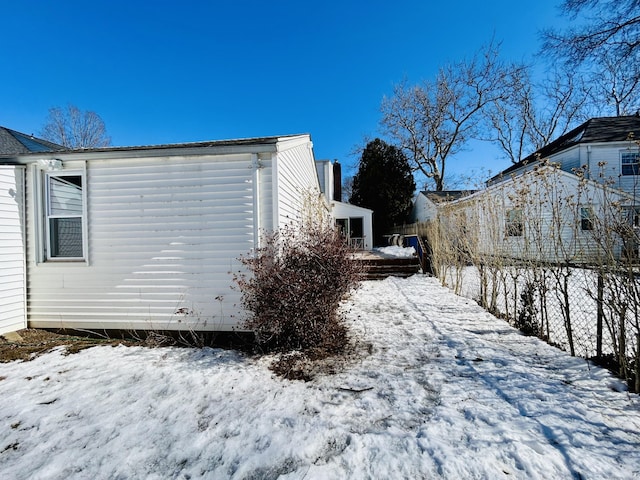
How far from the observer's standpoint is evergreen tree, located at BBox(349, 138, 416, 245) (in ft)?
71.6

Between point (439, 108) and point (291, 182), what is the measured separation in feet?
75.0

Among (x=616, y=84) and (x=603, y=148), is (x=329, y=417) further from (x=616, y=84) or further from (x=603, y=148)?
(x=616, y=84)

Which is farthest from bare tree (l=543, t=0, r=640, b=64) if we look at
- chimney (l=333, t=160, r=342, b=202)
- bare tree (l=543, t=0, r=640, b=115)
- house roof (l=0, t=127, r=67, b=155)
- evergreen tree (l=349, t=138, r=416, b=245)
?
house roof (l=0, t=127, r=67, b=155)

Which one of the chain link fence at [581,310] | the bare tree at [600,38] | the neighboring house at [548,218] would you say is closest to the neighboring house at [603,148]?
the neighboring house at [548,218]

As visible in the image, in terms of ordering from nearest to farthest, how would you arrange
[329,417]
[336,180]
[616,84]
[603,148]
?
[329,417] < [603,148] < [616,84] < [336,180]

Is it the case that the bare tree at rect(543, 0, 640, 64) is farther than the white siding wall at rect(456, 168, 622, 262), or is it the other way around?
the bare tree at rect(543, 0, 640, 64)

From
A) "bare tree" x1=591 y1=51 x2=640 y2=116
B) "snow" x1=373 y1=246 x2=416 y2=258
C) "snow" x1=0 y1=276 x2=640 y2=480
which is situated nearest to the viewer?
"snow" x1=0 y1=276 x2=640 y2=480

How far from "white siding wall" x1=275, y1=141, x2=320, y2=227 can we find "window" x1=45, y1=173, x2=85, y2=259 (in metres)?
3.55

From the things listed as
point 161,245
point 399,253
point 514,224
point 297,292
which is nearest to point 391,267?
point 399,253

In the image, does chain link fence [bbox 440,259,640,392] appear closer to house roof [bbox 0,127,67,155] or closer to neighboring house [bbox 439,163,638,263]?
neighboring house [bbox 439,163,638,263]

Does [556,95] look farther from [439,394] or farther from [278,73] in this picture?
[439,394]

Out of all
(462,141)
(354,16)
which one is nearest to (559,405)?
(354,16)

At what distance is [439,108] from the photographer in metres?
23.7

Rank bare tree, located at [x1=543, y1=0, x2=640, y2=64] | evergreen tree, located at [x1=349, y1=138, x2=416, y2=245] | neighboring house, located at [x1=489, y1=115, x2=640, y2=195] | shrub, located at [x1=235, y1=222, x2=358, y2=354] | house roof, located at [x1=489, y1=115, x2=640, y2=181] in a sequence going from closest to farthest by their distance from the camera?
shrub, located at [x1=235, y1=222, x2=358, y2=354] < bare tree, located at [x1=543, y1=0, x2=640, y2=64] < neighboring house, located at [x1=489, y1=115, x2=640, y2=195] < house roof, located at [x1=489, y1=115, x2=640, y2=181] < evergreen tree, located at [x1=349, y1=138, x2=416, y2=245]
